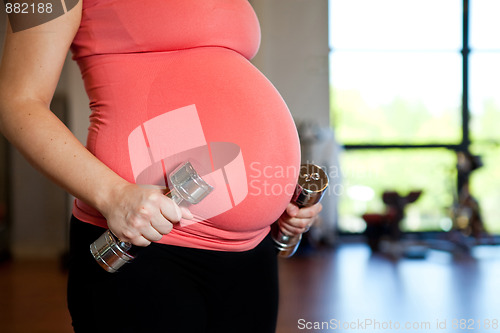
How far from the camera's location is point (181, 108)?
0.54 meters

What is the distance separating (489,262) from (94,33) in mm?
3821

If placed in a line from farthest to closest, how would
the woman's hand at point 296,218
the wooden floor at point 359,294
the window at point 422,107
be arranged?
the window at point 422,107, the wooden floor at point 359,294, the woman's hand at point 296,218

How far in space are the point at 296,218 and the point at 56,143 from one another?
→ 0.36m

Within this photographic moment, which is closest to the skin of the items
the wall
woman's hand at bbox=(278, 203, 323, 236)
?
woman's hand at bbox=(278, 203, 323, 236)

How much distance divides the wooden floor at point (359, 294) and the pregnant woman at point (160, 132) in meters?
1.72

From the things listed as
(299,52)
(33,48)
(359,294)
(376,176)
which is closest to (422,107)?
(376,176)

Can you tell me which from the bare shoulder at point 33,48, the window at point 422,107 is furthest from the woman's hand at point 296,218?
the window at point 422,107

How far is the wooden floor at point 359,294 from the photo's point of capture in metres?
2.24

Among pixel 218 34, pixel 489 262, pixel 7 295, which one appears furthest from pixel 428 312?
pixel 7 295

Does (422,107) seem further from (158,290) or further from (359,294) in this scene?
(158,290)

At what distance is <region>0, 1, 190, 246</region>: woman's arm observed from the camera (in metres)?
0.46

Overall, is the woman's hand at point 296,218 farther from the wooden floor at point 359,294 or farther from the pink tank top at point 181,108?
the wooden floor at point 359,294

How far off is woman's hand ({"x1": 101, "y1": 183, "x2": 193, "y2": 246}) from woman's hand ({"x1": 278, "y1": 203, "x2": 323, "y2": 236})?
0.26 metres

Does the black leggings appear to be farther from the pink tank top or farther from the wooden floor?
the wooden floor
